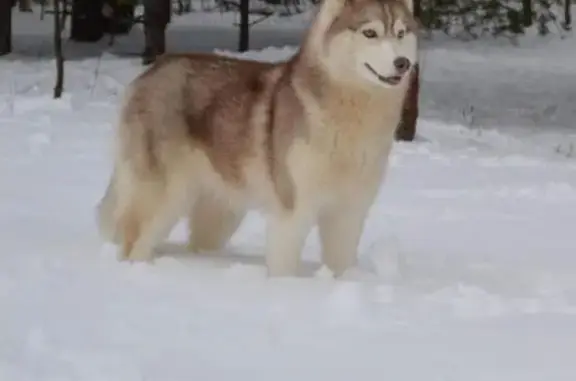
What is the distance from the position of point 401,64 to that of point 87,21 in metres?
19.3

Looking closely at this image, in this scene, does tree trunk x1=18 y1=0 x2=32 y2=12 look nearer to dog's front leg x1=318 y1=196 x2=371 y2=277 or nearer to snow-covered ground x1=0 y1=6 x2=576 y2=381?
snow-covered ground x1=0 y1=6 x2=576 y2=381

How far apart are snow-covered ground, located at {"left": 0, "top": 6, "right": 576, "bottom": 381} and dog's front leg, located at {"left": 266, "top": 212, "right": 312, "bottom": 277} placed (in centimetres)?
13

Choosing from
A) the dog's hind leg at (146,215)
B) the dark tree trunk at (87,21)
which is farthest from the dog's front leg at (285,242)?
the dark tree trunk at (87,21)

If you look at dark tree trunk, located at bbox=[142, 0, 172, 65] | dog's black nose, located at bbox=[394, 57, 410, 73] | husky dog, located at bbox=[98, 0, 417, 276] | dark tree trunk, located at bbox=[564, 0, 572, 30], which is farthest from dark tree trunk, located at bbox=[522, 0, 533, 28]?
dog's black nose, located at bbox=[394, 57, 410, 73]

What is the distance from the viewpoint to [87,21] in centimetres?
2347

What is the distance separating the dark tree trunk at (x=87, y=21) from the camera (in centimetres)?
2345

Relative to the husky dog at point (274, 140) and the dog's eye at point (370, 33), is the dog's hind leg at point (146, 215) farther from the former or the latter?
the dog's eye at point (370, 33)

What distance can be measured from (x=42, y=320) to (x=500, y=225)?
367 centimetres

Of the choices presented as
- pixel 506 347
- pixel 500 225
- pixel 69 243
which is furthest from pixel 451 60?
pixel 506 347

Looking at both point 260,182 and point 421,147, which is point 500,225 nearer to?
point 260,182

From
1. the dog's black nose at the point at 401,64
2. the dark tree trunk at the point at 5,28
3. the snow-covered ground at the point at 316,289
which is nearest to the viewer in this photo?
the snow-covered ground at the point at 316,289

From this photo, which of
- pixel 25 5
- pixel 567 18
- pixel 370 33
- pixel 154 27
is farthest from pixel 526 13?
pixel 370 33

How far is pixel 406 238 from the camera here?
6.84m

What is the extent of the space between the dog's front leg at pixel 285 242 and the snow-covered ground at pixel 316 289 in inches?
5.0
